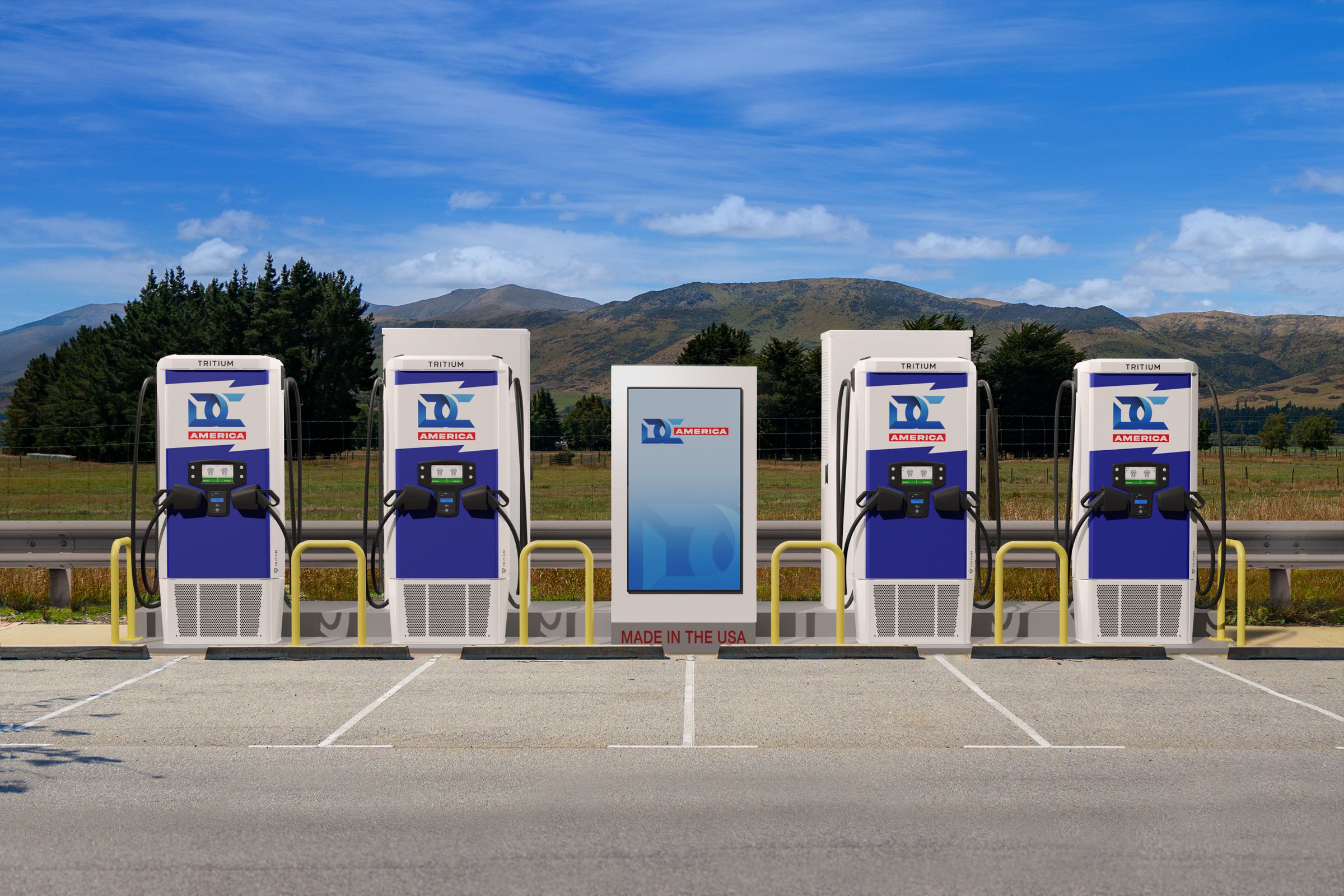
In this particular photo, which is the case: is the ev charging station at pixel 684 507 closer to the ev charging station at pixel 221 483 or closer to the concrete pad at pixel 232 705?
the concrete pad at pixel 232 705

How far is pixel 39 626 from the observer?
43.0ft

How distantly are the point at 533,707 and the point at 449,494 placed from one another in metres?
2.78

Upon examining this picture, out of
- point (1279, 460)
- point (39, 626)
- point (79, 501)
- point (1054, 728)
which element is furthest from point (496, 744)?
point (1279, 460)

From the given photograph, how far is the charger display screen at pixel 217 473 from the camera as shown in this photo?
37.7 ft

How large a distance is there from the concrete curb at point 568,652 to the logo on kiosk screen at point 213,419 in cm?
286

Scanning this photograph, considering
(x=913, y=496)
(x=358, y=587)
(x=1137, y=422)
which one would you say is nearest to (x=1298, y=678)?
(x=1137, y=422)

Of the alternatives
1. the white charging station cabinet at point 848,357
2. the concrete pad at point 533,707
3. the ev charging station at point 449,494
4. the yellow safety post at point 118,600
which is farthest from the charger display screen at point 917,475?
the yellow safety post at point 118,600

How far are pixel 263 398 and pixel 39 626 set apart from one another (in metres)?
3.97

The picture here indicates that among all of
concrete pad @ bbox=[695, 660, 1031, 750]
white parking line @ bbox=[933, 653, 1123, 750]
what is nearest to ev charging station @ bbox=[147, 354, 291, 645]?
concrete pad @ bbox=[695, 660, 1031, 750]

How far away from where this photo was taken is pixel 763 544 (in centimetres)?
1502

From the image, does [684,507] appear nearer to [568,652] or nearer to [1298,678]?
[568,652]

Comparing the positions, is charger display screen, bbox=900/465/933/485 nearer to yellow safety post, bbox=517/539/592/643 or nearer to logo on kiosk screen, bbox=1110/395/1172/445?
logo on kiosk screen, bbox=1110/395/1172/445

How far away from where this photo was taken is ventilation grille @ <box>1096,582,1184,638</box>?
1171cm

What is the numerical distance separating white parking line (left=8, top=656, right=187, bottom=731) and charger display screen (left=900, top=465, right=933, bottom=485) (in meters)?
6.61
